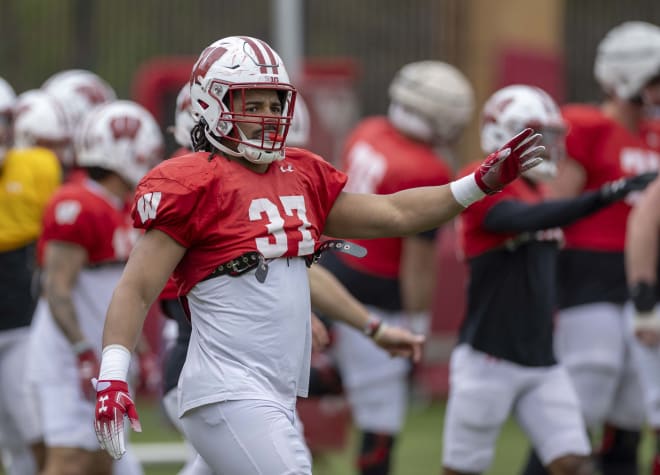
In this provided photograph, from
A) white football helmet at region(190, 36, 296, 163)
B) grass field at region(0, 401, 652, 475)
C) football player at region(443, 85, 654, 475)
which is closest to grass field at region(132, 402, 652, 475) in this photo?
grass field at region(0, 401, 652, 475)

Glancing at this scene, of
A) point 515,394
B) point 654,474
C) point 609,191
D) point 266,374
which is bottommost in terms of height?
point 654,474

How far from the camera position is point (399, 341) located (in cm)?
540

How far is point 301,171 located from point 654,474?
8.71 feet

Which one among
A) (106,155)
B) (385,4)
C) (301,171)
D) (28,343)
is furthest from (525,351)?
(385,4)

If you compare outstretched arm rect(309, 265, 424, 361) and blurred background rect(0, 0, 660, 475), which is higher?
outstretched arm rect(309, 265, 424, 361)

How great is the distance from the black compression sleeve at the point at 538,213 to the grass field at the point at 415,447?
9.09 ft

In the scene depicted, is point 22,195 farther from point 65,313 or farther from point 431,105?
point 431,105

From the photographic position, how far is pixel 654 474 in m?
6.31

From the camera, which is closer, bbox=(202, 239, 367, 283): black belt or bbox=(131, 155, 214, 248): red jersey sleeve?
bbox=(131, 155, 214, 248): red jersey sleeve

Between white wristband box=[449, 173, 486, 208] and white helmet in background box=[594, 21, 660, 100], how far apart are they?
2670 mm

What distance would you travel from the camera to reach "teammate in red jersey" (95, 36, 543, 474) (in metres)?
4.21

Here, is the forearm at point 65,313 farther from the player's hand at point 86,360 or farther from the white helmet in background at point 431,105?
the white helmet in background at point 431,105

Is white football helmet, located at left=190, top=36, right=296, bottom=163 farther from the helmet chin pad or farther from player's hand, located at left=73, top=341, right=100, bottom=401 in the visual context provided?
player's hand, located at left=73, top=341, right=100, bottom=401

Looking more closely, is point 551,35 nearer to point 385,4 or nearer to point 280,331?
point 385,4
